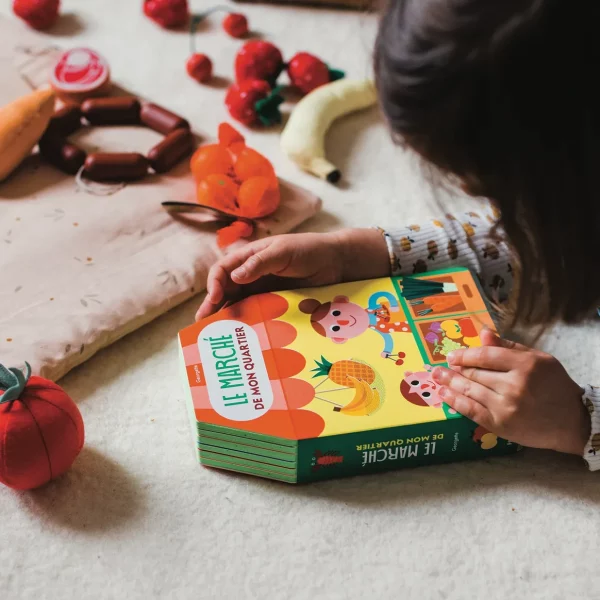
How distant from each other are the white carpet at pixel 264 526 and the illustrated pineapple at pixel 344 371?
10 cm

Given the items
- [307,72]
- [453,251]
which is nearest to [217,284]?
[453,251]

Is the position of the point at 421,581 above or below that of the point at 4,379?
below

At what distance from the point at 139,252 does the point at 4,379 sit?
1.02 feet

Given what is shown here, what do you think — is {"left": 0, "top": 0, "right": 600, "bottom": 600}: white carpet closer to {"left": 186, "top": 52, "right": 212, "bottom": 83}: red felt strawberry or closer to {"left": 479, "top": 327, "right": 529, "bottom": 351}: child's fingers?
{"left": 479, "top": 327, "right": 529, "bottom": 351}: child's fingers

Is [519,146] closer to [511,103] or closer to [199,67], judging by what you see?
[511,103]

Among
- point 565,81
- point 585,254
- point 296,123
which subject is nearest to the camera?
point 565,81

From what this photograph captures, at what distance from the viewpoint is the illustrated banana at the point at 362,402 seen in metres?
0.74

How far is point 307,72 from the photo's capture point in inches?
49.4

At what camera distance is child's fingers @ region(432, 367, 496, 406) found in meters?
0.75

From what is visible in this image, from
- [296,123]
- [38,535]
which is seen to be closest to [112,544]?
[38,535]

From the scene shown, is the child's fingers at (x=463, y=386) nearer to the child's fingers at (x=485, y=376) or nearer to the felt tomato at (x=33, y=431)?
the child's fingers at (x=485, y=376)

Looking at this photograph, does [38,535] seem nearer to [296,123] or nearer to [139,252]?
[139,252]

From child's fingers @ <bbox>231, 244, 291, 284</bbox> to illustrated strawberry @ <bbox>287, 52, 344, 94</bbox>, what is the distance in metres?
0.49

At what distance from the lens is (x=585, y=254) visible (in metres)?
0.64
